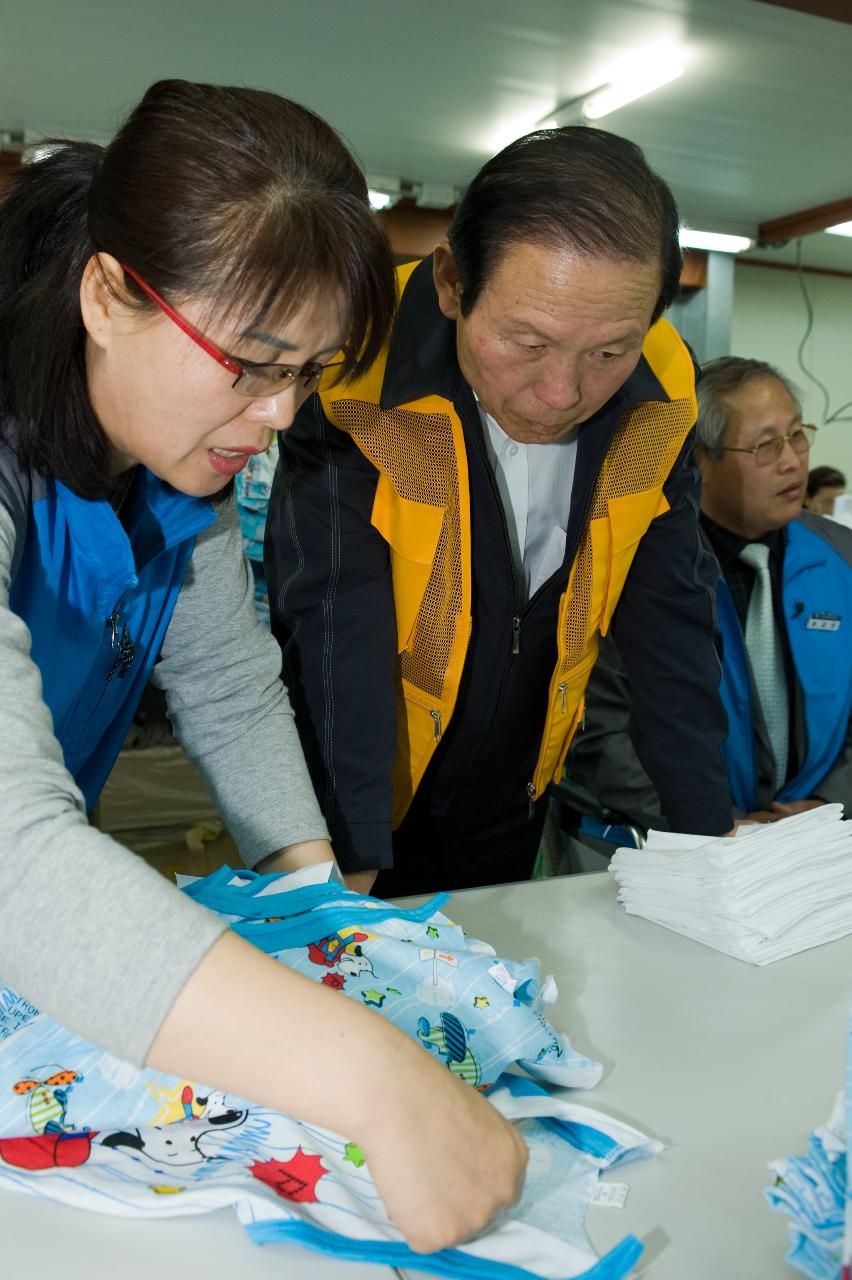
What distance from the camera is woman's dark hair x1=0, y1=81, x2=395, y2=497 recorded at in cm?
91

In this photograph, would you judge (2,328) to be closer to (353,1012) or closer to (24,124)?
(353,1012)

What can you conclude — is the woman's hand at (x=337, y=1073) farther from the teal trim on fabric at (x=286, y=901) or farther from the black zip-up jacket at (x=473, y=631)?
the black zip-up jacket at (x=473, y=631)

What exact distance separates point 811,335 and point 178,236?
8.75 meters

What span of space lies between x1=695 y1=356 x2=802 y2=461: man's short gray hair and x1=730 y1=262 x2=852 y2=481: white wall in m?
6.17

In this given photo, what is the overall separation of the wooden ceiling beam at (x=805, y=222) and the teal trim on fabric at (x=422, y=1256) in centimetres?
690

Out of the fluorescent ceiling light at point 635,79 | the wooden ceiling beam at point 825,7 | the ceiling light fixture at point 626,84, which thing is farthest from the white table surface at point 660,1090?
the fluorescent ceiling light at point 635,79

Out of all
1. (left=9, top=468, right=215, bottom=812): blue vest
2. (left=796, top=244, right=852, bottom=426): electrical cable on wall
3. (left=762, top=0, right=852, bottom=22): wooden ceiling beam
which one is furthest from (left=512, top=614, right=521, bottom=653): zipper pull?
(left=796, top=244, right=852, bottom=426): electrical cable on wall

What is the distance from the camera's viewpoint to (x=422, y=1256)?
0.75 meters

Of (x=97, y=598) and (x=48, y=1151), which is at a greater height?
(x=97, y=598)

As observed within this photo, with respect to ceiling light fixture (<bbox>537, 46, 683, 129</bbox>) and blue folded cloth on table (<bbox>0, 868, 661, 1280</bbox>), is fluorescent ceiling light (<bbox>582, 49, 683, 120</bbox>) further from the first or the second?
blue folded cloth on table (<bbox>0, 868, 661, 1280</bbox>)

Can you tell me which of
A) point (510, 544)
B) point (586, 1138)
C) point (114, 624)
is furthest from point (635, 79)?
point (586, 1138)

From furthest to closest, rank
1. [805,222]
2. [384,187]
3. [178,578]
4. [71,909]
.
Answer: [805,222] → [384,187] → [178,578] → [71,909]

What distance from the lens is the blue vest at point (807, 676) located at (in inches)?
89.0

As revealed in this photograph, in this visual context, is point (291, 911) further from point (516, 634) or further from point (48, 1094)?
point (516, 634)
